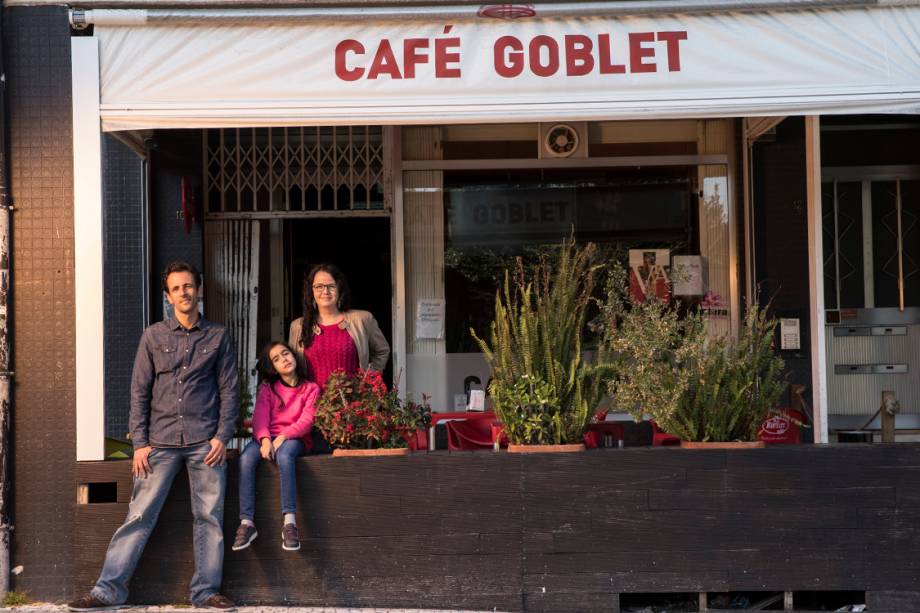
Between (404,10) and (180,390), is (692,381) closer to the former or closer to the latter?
(404,10)

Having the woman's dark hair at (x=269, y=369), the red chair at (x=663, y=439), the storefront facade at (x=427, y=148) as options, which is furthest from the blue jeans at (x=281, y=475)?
the red chair at (x=663, y=439)

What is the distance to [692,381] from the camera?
19.9 ft

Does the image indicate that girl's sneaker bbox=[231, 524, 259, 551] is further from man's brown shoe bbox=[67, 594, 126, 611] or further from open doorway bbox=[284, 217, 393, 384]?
open doorway bbox=[284, 217, 393, 384]

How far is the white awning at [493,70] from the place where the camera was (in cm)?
594

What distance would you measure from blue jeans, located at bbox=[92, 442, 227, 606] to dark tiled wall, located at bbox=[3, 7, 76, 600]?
54 centimetres

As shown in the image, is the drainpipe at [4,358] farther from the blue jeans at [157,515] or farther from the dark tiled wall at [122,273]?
the dark tiled wall at [122,273]

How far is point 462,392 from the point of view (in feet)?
29.9

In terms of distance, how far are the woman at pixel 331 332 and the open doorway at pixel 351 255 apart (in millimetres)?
2442

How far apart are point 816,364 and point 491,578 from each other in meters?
2.36

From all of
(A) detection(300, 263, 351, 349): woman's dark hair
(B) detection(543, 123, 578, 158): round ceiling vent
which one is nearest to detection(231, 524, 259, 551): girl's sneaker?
(A) detection(300, 263, 351, 349): woman's dark hair

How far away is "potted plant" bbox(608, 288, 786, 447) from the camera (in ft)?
19.6

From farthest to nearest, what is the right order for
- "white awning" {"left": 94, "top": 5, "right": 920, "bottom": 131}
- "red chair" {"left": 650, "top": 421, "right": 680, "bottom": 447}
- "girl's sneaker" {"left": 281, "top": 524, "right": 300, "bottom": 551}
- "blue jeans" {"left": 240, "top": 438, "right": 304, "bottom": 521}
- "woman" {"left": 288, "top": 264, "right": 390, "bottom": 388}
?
"red chair" {"left": 650, "top": 421, "right": 680, "bottom": 447}, "woman" {"left": 288, "top": 264, "right": 390, "bottom": 388}, "white awning" {"left": 94, "top": 5, "right": 920, "bottom": 131}, "blue jeans" {"left": 240, "top": 438, "right": 304, "bottom": 521}, "girl's sneaker" {"left": 281, "top": 524, "right": 300, "bottom": 551}

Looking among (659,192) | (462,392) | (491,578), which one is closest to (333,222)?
(462,392)

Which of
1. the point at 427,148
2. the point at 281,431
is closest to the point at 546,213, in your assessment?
the point at 427,148
